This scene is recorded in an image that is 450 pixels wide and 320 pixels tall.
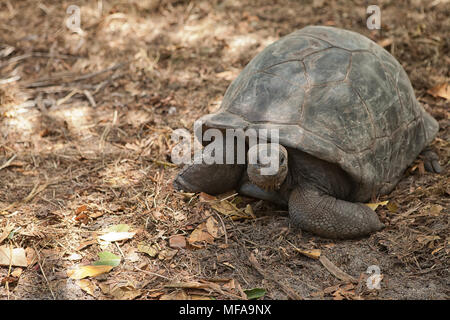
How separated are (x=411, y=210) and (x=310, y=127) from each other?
3.37ft

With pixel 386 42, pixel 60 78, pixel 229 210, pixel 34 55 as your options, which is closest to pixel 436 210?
pixel 229 210

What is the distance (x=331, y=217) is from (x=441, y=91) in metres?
2.44

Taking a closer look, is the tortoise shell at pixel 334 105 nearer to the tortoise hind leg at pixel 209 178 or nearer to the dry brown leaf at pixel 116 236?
the tortoise hind leg at pixel 209 178

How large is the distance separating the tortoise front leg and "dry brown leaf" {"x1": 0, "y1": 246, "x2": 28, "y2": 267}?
1.83m

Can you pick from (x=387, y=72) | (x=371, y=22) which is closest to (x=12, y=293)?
(x=387, y=72)

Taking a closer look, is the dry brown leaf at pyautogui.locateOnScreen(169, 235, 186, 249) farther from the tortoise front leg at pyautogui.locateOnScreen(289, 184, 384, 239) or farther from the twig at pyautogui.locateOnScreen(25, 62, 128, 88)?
the twig at pyautogui.locateOnScreen(25, 62, 128, 88)

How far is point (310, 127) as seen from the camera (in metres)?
3.26

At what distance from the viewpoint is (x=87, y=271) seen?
2908 millimetres

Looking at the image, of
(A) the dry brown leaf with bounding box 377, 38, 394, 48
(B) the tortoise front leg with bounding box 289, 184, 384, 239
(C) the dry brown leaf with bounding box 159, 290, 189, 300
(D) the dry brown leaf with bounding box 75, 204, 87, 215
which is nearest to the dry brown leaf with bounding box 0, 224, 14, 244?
(D) the dry brown leaf with bounding box 75, 204, 87, 215

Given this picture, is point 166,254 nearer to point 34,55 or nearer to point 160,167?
point 160,167

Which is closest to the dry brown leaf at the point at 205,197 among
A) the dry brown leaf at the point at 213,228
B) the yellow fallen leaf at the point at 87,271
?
the dry brown leaf at the point at 213,228

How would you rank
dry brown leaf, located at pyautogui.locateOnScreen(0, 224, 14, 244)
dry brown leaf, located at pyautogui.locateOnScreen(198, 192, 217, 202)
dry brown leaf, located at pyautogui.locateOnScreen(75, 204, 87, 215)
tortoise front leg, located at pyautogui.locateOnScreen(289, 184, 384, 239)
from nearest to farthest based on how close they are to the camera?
dry brown leaf, located at pyautogui.locateOnScreen(0, 224, 14, 244) → tortoise front leg, located at pyautogui.locateOnScreen(289, 184, 384, 239) → dry brown leaf, located at pyautogui.locateOnScreen(75, 204, 87, 215) → dry brown leaf, located at pyautogui.locateOnScreen(198, 192, 217, 202)

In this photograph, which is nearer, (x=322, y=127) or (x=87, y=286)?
(x=87, y=286)

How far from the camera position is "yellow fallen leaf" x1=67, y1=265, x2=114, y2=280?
2875 millimetres
